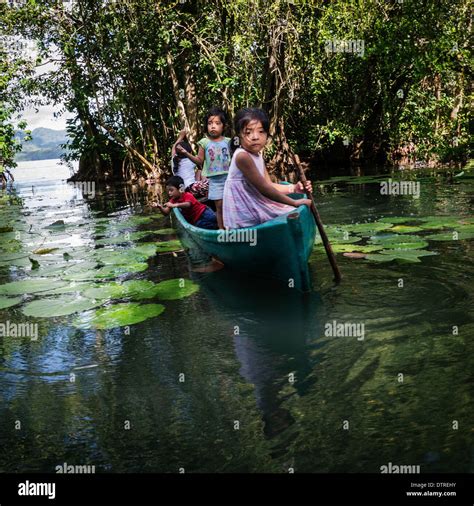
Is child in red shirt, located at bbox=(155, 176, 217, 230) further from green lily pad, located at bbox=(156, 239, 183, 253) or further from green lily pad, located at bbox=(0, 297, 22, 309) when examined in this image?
green lily pad, located at bbox=(0, 297, 22, 309)

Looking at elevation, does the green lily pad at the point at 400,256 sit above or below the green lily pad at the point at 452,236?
below

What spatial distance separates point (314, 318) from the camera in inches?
145

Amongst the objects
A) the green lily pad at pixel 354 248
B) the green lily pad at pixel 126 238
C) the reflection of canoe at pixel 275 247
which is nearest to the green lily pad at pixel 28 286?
the reflection of canoe at pixel 275 247

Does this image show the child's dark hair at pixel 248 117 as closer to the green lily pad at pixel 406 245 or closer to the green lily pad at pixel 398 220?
the green lily pad at pixel 406 245

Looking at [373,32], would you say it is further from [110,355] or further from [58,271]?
[110,355]

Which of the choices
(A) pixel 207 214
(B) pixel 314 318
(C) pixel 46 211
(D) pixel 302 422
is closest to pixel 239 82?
(C) pixel 46 211

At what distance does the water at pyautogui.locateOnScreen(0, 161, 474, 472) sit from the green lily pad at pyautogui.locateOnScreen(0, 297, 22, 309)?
48 mm

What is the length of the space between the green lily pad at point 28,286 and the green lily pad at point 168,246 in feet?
5.54

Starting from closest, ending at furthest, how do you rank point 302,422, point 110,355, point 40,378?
point 302,422, point 40,378, point 110,355

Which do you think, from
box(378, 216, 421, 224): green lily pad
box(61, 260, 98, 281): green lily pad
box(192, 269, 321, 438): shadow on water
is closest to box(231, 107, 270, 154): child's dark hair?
box(192, 269, 321, 438): shadow on water

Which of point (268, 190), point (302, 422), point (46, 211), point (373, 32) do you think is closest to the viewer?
point (302, 422)

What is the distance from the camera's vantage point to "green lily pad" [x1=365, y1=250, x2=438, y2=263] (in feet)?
15.8

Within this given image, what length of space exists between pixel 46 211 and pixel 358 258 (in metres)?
8.67

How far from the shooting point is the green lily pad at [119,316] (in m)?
3.85
